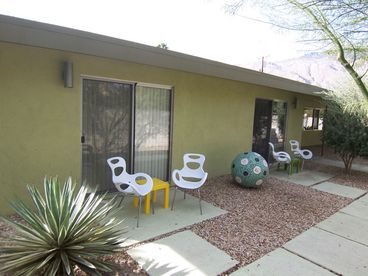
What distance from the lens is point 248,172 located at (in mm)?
5367


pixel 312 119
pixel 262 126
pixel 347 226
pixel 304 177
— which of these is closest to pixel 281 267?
pixel 347 226

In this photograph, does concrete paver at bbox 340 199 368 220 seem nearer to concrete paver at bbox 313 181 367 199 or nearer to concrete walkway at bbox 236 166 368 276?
concrete walkway at bbox 236 166 368 276

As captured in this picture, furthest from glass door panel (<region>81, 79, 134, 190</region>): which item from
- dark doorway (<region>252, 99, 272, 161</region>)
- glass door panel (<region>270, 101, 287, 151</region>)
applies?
glass door panel (<region>270, 101, 287, 151</region>)

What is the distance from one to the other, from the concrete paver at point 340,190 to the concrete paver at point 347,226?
57.2 inches

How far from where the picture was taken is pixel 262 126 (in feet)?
25.2

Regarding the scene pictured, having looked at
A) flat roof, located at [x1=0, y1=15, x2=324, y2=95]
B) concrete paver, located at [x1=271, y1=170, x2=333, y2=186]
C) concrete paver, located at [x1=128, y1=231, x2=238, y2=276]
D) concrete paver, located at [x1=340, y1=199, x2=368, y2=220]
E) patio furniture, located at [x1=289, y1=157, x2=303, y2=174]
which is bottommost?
concrete paver, located at [x1=340, y1=199, x2=368, y2=220]

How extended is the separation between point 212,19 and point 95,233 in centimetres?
342

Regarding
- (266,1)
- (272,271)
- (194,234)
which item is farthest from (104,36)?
(272,271)

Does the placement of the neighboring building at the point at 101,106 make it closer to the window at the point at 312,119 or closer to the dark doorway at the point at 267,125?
the dark doorway at the point at 267,125

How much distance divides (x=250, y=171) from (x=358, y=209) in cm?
205

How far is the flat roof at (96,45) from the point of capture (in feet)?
9.14

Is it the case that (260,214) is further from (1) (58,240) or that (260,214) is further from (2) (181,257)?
(1) (58,240)

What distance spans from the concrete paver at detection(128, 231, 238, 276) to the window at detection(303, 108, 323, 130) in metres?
10.4

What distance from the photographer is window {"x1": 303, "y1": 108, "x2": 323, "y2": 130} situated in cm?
1189
